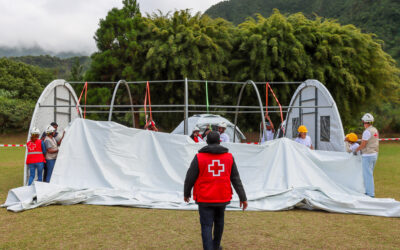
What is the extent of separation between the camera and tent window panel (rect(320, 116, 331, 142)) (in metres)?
9.63

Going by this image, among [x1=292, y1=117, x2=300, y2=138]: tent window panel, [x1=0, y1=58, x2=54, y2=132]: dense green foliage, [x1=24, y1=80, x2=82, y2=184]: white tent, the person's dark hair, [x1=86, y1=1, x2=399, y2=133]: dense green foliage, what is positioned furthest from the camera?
[x1=0, y1=58, x2=54, y2=132]: dense green foliage

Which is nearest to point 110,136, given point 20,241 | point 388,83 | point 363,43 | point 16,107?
point 20,241

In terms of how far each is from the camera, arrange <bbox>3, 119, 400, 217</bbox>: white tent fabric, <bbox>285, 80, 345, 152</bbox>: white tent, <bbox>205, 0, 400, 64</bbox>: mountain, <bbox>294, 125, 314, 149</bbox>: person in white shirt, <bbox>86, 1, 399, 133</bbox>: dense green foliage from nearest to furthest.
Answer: <bbox>3, 119, 400, 217</bbox>: white tent fabric < <bbox>294, 125, 314, 149</bbox>: person in white shirt < <bbox>285, 80, 345, 152</bbox>: white tent < <bbox>86, 1, 399, 133</bbox>: dense green foliage < <bbox>205, 0, 400, 64</bbox>: mountain

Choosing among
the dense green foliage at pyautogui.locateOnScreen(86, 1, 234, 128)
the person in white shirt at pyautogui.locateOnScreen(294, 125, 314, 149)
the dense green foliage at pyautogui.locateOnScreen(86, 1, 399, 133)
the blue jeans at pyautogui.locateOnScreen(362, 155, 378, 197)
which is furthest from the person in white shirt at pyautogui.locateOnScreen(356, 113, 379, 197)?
the dense green foliage at pyautogui.locateOnScreen(86, 1, 234, 128)

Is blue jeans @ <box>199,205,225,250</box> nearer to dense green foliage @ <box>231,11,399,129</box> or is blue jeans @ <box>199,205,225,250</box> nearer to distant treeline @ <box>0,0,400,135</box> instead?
distant treeline @ <box>0,0,400,135</box>

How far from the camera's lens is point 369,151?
7.55 m

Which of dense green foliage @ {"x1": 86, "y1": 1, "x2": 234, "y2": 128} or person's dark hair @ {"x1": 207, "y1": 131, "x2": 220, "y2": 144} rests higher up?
dense green foliage @ {"x1": 86, "y1": 1, "x2": 234, "y2": 128}

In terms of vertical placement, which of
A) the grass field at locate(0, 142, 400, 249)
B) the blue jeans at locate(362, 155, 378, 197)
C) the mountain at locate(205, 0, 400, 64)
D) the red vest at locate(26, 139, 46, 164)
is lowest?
the grass field at locate(0, 142, 400, 249)

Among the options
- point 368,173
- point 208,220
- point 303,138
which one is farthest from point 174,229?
point 303,138

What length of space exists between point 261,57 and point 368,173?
10.9 meters

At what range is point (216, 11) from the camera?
40438 millimetres

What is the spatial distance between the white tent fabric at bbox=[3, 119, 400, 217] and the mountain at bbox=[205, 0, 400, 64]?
84.0ft

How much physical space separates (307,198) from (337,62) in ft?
40.9

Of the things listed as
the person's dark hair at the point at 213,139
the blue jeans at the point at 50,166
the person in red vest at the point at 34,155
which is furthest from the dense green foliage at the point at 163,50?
the person's dark hair at the point at 213,139
